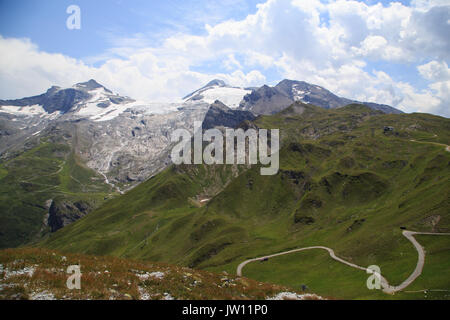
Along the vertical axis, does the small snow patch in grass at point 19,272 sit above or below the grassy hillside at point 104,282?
above

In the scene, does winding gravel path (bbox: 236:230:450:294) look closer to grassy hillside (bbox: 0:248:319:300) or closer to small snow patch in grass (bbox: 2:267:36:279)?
grassy hillside (bbox: 0:248:319:300)

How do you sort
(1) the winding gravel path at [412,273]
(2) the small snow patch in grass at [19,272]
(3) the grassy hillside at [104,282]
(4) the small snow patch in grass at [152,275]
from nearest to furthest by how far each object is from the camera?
(3) the grassy hillside at [104,282] < (2) the small snow patch in grass at [19,272] < (4) the small snow patch in grass at [152,275] < (1) the winding gravel path at [412,273]

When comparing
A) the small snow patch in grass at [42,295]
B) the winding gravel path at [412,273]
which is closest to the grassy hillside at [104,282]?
the small snow patch in grass at [42,295]

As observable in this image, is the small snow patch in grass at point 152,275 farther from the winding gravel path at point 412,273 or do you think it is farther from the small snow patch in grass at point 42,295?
the winding gravel path at point 412,273

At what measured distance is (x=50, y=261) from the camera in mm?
24703

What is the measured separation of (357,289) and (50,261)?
70.6 meters

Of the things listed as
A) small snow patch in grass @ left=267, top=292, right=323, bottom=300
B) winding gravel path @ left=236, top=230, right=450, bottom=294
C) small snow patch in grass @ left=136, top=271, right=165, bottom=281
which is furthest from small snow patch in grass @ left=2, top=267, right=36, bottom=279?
winding gravel path @ left=236, top=230, right=450, bottom=294

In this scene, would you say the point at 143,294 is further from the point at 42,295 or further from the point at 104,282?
the point at 42,295

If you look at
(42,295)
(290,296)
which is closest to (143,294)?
(42,295)

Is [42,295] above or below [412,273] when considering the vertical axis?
above

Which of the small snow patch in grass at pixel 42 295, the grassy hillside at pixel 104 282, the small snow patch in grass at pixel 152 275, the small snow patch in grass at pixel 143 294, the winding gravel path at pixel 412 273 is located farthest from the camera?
the winding gravel path at pixel 412 273

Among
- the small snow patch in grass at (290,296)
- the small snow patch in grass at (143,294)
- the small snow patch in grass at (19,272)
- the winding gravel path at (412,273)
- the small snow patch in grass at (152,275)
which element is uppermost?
the small snow patch in grass at (19,272)

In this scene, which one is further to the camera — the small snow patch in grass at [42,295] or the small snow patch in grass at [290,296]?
the small snow patch in grass at [290,296]
